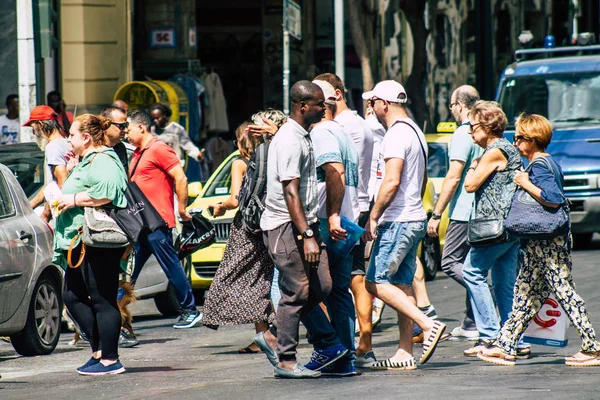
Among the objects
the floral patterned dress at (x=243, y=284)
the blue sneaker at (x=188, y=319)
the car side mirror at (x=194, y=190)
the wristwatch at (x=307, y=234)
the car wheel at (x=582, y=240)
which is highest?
the wristwatch at (x=307, y=234)

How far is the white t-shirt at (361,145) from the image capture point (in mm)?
9570

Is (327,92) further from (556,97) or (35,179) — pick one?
(556,97)

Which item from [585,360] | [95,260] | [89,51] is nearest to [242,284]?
[95,260]

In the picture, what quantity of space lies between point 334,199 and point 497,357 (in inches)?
65.4

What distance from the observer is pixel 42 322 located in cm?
1038

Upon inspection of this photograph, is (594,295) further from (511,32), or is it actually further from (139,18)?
(511,32)

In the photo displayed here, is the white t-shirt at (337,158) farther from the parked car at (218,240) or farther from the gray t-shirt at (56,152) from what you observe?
the parked car at (218,240)

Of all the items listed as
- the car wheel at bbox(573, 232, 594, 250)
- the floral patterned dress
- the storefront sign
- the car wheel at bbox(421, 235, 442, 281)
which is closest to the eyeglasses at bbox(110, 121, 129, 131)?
the floral patterned dress

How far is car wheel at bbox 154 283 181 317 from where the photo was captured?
12.6m

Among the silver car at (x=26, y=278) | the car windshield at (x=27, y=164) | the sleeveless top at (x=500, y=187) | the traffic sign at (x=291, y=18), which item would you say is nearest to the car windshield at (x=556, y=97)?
the traffic sign at (x=291, y=18)

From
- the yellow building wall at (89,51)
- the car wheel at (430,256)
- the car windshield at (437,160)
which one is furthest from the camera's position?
the yellow building wall at (89,51)

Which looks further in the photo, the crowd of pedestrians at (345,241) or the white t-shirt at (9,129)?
the white t-shirt at (9,129)

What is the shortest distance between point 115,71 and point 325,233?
1348 centimetres

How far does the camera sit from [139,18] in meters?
23.2
